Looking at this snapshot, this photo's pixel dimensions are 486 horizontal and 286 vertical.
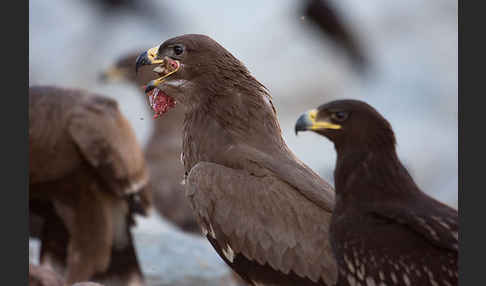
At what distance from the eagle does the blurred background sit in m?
3.82

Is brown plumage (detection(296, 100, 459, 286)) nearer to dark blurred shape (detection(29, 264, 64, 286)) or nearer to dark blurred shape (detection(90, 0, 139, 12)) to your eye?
dark blurred shape (detection(29, 264, 64, 286))

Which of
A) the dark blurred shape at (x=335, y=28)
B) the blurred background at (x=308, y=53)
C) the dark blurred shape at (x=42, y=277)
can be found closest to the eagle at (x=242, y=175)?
Answer: the dark blurred shape at (x=42, y=277)

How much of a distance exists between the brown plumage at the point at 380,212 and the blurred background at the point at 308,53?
181 inches

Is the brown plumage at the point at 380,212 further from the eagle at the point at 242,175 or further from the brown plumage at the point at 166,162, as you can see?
the brown plumage at the point at 166,162

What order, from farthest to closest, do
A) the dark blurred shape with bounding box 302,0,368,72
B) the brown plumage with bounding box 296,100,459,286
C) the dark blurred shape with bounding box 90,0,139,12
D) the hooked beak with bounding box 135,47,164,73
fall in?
the dark blurred shape with bounding box 90,0,139,12, the dark blurred shape with bounding box 302,0,368,72, the hooked beak with bounding box 135,47,164,73, the brown plumage with bounding box 296,100,459,286

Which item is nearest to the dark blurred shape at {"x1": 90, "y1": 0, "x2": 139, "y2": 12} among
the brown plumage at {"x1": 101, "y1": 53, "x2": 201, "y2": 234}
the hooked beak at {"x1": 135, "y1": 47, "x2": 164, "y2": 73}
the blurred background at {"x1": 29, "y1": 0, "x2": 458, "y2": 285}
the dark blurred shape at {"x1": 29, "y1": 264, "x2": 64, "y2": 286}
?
the blurred background at {"x1": 29, "y1": 0, "x2": 458, "y2": 285}

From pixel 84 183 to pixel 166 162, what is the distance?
5.79 feet

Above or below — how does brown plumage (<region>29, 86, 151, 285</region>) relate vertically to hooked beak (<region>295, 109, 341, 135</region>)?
below

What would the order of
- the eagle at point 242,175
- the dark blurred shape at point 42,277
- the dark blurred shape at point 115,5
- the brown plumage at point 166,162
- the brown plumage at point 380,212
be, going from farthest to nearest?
the dark blurred shape at point 115,5
the brown plumage at point 166,162
the dark blurred shape at point 42,277
the eagle at point 242,175
the brown plumage at point 380,212

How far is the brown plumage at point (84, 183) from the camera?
15.8 ft

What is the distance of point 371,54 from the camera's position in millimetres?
10445

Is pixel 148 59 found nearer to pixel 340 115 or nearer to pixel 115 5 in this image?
pixel 340 115

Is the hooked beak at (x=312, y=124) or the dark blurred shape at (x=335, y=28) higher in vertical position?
the hooked beak at (x=312, y=124)

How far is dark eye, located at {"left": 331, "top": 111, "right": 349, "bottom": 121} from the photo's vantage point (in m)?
2.25
